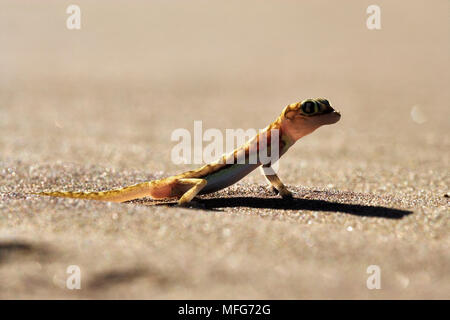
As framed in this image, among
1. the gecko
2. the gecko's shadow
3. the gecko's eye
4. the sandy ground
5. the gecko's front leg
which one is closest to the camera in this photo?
the sandy ground

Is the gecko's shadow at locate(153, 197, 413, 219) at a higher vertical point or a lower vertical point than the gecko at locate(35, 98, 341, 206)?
lower

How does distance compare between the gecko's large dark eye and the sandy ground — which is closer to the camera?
the sandy ground

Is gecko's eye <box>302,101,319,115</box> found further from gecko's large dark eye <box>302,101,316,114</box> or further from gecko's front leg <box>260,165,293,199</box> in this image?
gecko's front leg <box>260,165,293,199</box>

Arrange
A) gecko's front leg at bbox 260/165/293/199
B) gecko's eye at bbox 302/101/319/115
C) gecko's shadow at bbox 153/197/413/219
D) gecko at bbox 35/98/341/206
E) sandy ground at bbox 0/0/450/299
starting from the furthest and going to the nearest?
1. gecko's front leg at bbox 260/165/293/199
2. gecko at bbox 35/98/341/206
3. gecko's eye at bbox 302/101/319/115
4. gecko's shadow at bbox 153/197/413/219
5. sandy ground at bbox 0/0/450/299

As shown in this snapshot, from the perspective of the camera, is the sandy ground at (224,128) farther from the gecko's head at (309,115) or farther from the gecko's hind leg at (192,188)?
the gecko's head at (309,115)

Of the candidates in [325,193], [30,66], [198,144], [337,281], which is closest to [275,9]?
[30,66]

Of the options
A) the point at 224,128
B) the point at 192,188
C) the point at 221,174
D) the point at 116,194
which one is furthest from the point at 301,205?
the point at 224,128

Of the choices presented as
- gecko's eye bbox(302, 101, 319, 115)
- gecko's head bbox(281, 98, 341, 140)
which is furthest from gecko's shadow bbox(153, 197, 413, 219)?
gecko's eye bbox(302, 101, 319, 115)

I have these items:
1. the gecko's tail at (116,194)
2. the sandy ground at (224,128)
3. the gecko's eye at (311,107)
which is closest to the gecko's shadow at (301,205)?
the sandy ground at (224,128)
